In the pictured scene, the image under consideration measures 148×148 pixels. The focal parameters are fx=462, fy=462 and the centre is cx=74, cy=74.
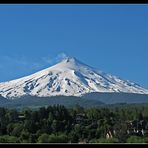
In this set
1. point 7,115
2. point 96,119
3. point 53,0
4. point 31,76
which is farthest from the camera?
→ point 31,76

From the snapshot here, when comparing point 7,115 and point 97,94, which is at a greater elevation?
point 97,94

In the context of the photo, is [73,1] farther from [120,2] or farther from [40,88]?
[40,88]

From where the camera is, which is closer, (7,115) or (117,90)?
(7,115)

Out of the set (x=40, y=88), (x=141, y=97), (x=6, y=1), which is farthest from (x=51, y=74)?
(x=6, y=1)

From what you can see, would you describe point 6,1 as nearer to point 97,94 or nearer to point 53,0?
point 53,0

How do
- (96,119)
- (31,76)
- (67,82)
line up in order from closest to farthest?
(96,119)
(67,82)
(31,76)

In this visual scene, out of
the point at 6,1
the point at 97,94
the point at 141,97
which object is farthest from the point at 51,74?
the point at 6,1

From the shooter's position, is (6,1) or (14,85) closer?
(6,1)

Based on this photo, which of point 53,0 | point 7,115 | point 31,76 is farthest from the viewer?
point 31,76

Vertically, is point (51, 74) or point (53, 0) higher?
point (51, 74)
